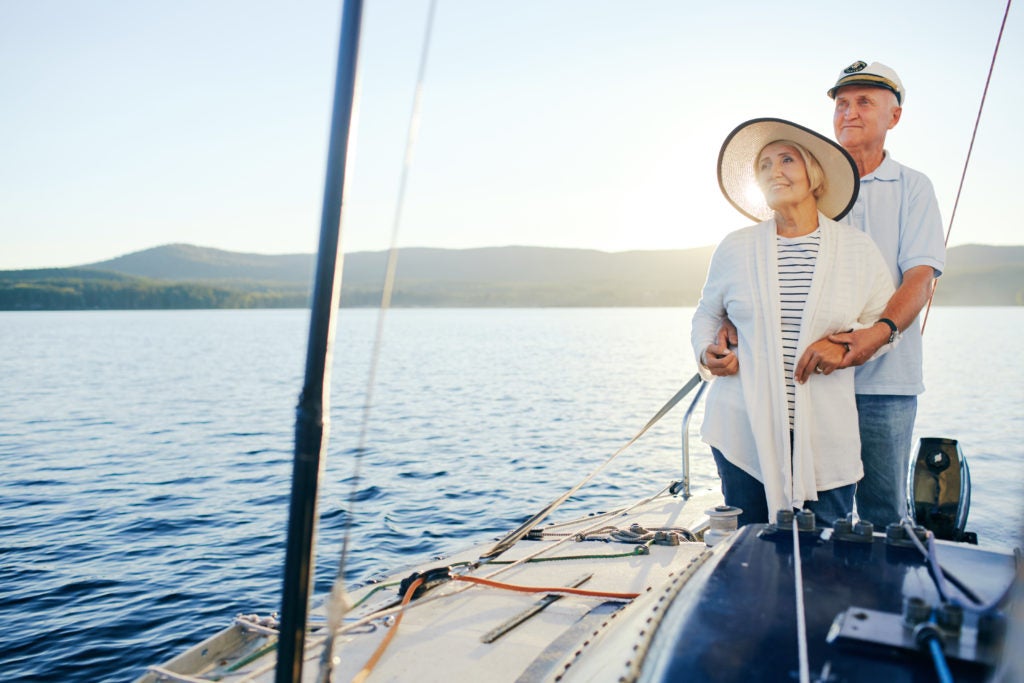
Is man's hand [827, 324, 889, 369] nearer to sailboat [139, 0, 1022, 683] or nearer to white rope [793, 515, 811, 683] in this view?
sailboat [139, 0, 1022, 683]

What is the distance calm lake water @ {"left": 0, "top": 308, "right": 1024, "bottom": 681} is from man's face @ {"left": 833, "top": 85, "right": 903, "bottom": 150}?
8.59 feet

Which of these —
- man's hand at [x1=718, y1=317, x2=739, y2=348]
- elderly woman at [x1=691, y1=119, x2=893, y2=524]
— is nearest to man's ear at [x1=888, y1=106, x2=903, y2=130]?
elderly woman at [x1=691, y1=119, x2=893, y2=524]

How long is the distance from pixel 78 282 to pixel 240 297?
103 ft

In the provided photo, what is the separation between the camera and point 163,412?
2225cm

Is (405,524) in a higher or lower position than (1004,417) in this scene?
lower

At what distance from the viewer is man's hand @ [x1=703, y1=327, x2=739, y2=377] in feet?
9.91

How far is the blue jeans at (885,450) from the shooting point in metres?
3.19

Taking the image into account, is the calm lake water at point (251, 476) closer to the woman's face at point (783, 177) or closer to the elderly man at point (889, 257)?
the elderly man at point (889, 257)

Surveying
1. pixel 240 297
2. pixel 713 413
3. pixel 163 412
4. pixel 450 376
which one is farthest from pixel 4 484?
pixel 240 297

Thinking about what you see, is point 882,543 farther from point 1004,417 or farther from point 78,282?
point 78,282

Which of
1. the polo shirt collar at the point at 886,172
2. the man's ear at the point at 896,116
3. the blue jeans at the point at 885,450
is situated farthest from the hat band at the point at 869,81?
the blue jeans at the point at 885,450

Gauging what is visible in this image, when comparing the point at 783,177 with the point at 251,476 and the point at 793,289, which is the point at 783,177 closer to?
the point at 793,289

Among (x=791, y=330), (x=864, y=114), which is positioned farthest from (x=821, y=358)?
(x=864, y=114)

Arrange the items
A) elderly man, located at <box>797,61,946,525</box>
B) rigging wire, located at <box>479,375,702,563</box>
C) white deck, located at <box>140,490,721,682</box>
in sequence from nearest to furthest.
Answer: white deck, located at <box>140,490,721,682</box>, elderly man, located at <box>797,61,946,525</box>, rigging wire, located at <box>479,375,702,563</box>
